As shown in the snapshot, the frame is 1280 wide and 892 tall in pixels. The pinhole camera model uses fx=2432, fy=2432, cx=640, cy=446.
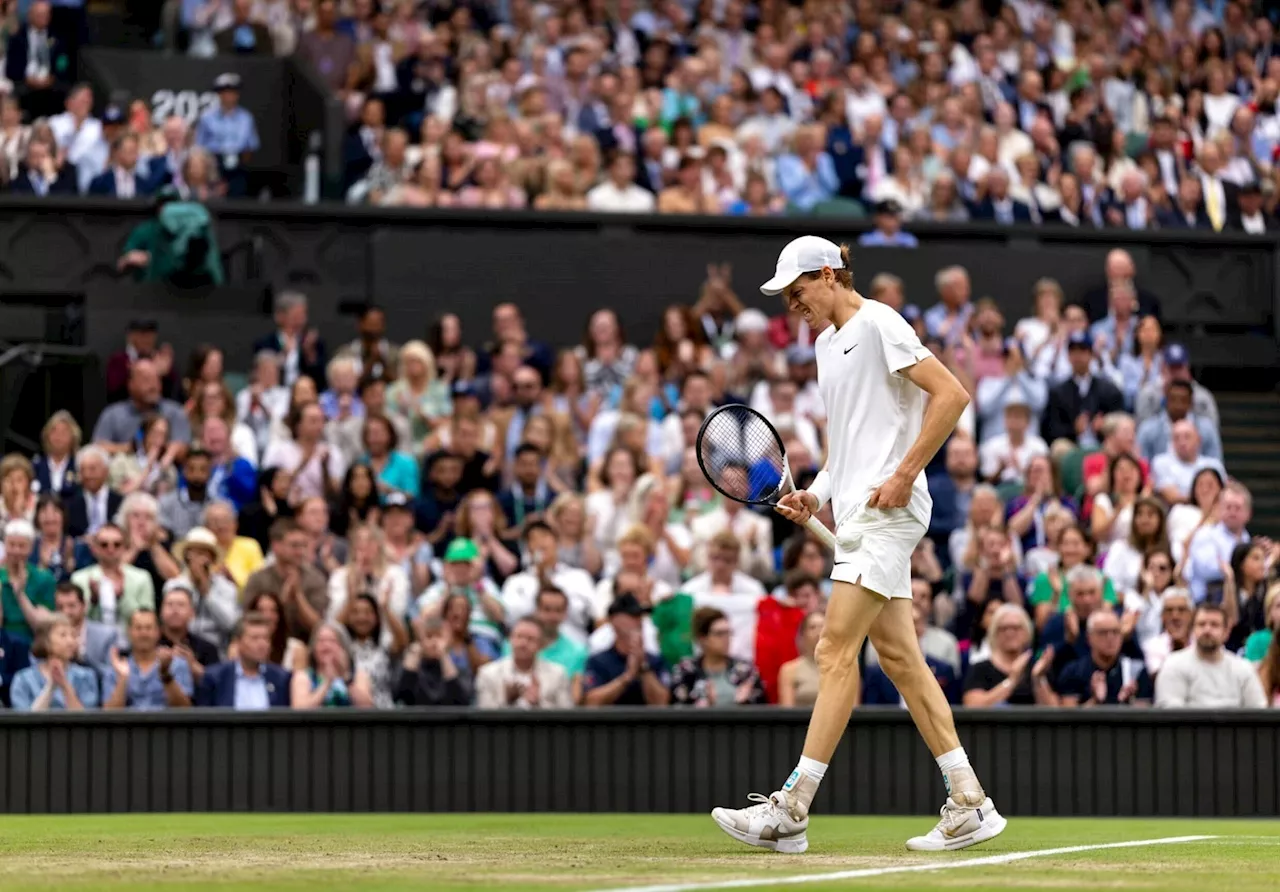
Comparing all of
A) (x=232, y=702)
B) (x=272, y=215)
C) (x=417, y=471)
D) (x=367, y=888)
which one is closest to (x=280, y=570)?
(x=232, y=702)

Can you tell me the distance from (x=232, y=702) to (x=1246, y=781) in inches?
218

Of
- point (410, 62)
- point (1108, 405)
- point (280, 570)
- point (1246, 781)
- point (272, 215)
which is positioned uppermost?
point (410, 62)

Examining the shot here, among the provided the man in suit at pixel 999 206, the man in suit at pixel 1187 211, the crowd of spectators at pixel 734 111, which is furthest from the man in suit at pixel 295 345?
the man in suit at pixel 1187 211

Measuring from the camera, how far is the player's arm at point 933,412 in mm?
7816

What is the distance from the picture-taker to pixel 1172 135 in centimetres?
2191

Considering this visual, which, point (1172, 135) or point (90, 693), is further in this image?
point (1172, 135)

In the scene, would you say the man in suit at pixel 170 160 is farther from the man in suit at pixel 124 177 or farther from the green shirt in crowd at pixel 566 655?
the green shirt in crowd at pixel 566 655

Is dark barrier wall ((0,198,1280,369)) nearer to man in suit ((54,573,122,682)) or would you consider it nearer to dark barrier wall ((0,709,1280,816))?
man in suit ((54,573,122,682))

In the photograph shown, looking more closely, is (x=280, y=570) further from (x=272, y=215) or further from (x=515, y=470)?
(x=272, y=215)

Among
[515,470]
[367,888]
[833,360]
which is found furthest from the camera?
[515,470]

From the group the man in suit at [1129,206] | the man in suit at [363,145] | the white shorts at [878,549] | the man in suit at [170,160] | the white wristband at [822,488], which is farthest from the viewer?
the man in suit at [1129,206]

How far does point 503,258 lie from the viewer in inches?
795

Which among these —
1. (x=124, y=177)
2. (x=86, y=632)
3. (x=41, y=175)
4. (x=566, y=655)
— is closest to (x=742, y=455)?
(x=566, y=655)

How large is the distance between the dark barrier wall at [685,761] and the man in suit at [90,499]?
2.68 metres
